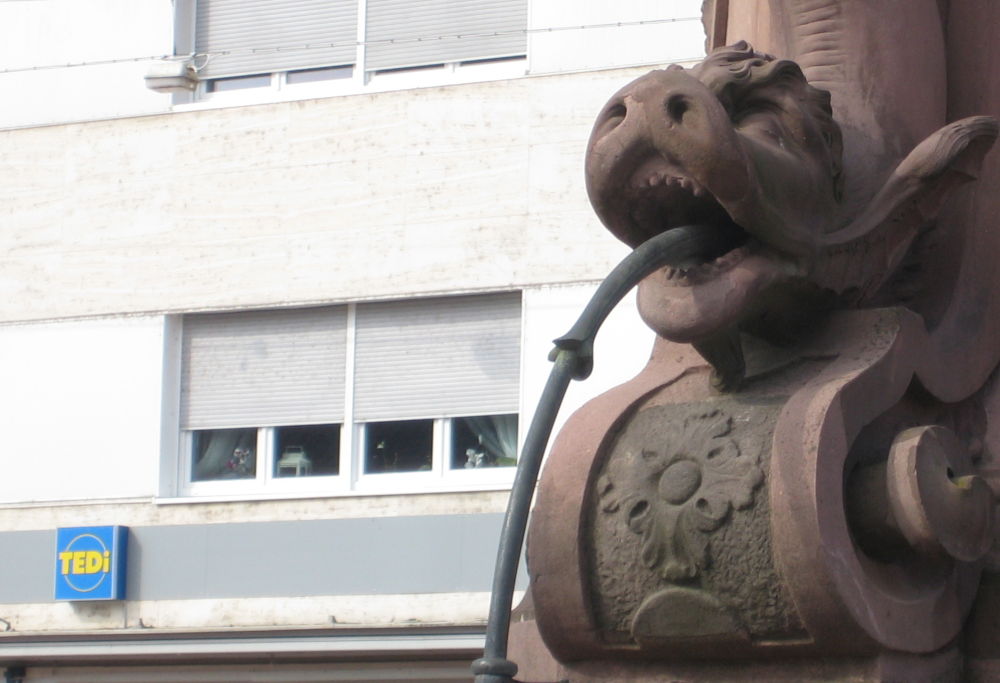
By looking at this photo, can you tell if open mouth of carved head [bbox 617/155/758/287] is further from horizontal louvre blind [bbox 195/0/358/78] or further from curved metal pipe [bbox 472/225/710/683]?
horizontal louvre blind [bbox 195/0/358/78]

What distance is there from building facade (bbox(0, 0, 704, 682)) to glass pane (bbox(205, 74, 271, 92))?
2 centimetres

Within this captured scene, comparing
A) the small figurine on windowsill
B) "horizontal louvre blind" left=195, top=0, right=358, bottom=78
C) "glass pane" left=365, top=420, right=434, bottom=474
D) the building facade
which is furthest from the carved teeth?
"horizontal louvre blind" left=195, top=0, right=358, bottom=78

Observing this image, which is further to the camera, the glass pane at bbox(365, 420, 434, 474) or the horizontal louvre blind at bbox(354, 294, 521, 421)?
the glass pane at bbox(365, 420, 434, 474)

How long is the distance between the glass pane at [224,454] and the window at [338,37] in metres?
2.44

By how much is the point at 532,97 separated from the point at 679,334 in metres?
10.7

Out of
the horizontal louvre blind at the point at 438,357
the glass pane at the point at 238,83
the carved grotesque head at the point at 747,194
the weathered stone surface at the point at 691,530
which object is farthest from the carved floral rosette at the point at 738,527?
the glass pane at the point at 238,83

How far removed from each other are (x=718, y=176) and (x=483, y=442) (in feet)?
34.9

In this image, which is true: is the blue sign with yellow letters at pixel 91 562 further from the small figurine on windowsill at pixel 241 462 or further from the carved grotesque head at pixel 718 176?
the carved grotesque head at pixel 718 176

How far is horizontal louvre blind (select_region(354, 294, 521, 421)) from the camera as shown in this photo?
13867mm

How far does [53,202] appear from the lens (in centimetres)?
1521

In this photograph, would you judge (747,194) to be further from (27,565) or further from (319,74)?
(27,565)

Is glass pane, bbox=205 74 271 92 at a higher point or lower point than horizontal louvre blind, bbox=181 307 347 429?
higher

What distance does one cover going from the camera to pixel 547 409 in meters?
3.22

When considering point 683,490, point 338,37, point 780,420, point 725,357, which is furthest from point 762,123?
point 338,37
